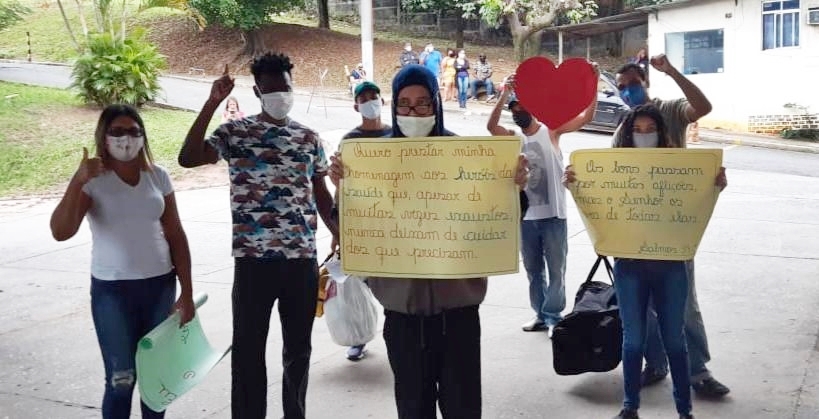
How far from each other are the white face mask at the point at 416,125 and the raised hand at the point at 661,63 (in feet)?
5.25

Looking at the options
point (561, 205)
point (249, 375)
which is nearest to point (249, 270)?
point (249, 375)

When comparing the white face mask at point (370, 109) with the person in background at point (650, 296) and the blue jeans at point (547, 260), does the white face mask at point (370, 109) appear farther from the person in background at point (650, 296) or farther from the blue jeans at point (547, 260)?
the person in background at point (650, 296)

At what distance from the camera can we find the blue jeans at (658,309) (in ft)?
13.9

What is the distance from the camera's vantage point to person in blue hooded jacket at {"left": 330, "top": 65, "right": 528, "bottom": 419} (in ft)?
10.8

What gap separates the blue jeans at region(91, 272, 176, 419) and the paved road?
3.36 feet

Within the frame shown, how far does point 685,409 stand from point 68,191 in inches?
120

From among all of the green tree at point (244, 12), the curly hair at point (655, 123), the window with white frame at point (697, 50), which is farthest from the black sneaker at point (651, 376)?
the green tree at point (244, 12)

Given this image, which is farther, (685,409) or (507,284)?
(507,284)

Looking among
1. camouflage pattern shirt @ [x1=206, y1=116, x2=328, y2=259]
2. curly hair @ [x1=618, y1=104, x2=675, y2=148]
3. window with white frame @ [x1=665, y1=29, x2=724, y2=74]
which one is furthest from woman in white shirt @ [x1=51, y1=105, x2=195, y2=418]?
window with white frame @ [x1=665, y1=29, x2=724, y2=74]

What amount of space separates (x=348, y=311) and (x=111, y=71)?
52.0ft

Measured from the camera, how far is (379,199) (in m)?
3.46

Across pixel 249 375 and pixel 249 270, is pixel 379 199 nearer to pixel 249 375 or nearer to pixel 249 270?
pixel 249 270

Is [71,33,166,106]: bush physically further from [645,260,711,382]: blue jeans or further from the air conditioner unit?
[645,260,711,382]: blue jeans

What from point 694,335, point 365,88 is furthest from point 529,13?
point 694,335
